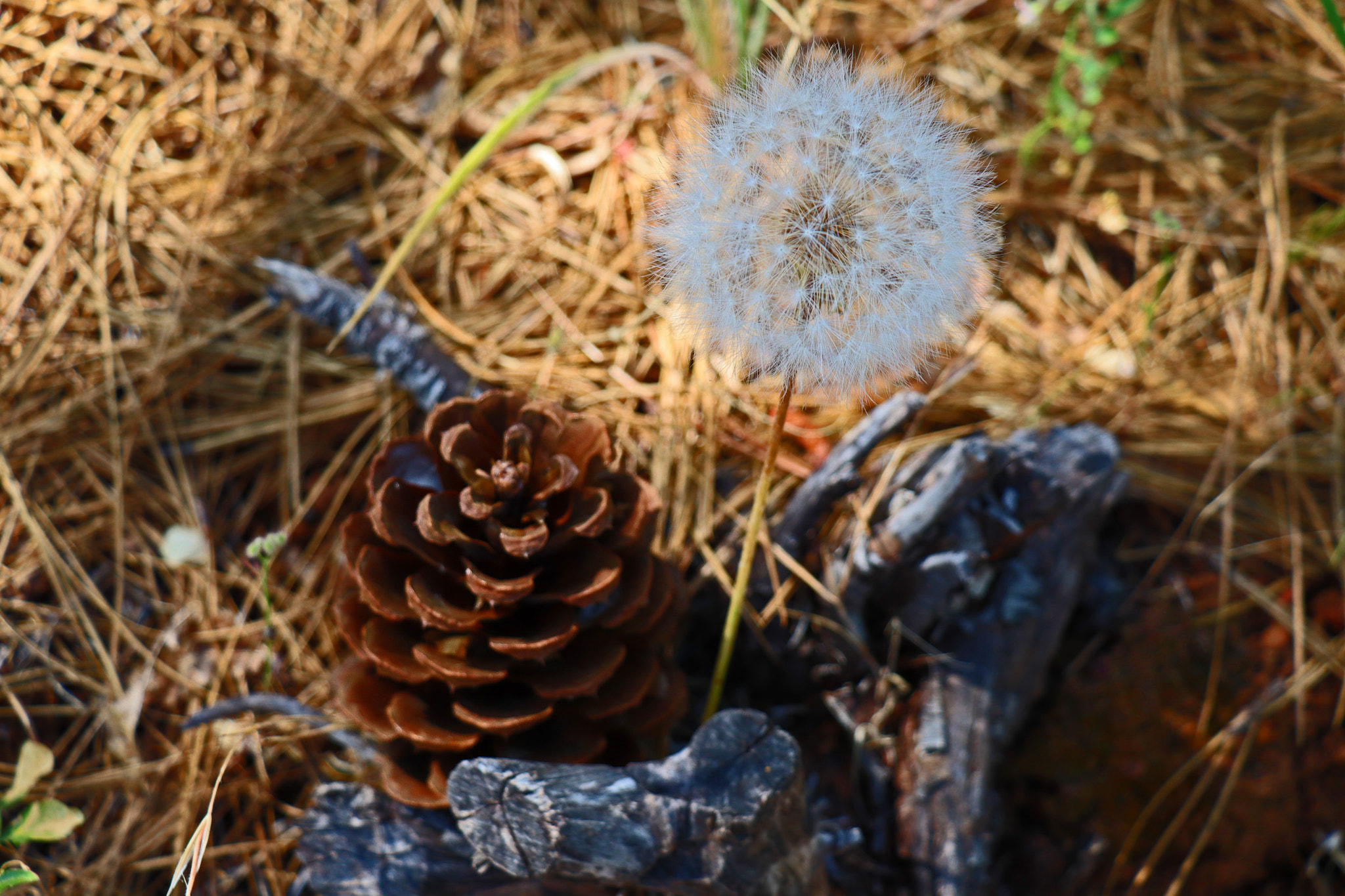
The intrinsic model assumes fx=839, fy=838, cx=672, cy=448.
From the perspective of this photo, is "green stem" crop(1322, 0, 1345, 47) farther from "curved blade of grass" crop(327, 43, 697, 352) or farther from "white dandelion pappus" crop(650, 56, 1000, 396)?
"curved blade of grass" crop(327, 43, 697, 352)

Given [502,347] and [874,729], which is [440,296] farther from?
[874,729]

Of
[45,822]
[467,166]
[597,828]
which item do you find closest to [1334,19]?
[467,166]

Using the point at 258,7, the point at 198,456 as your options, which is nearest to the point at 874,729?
the point at 198,456

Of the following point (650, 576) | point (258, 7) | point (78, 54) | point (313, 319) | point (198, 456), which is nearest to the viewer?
point (650, 576)

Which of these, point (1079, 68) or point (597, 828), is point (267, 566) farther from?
point (1079, 68)

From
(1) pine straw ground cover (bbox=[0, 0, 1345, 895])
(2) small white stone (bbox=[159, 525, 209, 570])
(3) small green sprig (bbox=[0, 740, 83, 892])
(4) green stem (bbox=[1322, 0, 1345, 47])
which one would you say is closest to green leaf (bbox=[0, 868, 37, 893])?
(3) small green sprig (bbox=[0, 740, 83, 892])

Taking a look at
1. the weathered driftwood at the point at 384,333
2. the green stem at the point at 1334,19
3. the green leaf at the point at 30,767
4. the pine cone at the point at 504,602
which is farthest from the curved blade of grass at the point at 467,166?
the green stem at the point at 1334,19
